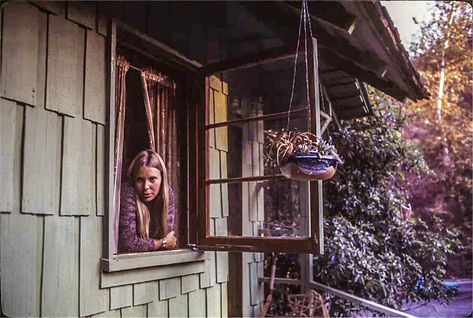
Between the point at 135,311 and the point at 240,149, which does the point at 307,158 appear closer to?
the point at 135,311

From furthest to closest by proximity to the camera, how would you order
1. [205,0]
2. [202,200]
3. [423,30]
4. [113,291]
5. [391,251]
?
1. [423,30]
2. [391,251]
3. [205,0]
4. [202,200]
5. [113,291]

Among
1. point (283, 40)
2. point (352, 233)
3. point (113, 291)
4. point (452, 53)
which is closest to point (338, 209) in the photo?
point (352, 233)

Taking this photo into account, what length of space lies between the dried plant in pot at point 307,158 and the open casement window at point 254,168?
8cm

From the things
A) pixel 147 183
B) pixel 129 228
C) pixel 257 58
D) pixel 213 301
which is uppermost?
pixel 257 58

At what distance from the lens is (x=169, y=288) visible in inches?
108

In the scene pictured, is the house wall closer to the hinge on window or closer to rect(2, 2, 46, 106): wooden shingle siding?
rect(2, 2, 46, 106): wooden shingle siding

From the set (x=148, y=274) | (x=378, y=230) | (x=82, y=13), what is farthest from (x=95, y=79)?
(x=378, y=230)

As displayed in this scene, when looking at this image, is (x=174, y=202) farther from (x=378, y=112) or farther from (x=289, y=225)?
(x=378, y=112)

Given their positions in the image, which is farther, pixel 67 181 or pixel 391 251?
pixel 391 251

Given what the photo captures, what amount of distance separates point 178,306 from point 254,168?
4.06 ft

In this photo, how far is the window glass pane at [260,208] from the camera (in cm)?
289

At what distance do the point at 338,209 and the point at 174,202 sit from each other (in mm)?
2497

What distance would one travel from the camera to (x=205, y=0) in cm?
337

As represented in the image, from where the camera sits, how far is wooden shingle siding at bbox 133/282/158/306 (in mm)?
2490
